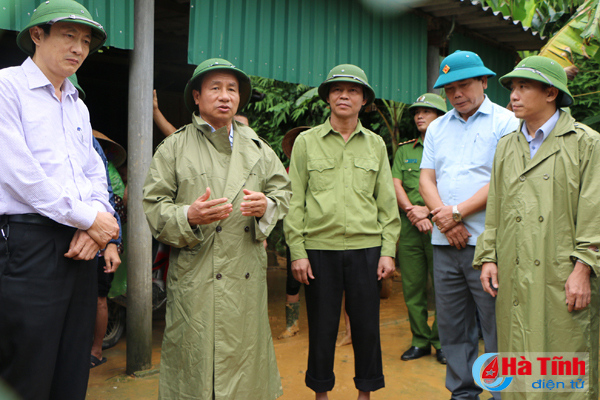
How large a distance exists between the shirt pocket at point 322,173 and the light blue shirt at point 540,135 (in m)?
1.29

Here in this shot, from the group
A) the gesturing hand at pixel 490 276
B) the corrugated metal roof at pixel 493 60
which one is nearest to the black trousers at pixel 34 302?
the gesturing hand at pixel 490 276

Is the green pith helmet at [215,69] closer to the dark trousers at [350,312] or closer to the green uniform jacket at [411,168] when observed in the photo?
the dark trousers at [350,312]

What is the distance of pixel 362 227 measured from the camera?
11.6 ft

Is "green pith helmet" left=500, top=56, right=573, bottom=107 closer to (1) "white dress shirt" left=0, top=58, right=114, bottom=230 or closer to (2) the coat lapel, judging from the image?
(2) the coat lapel

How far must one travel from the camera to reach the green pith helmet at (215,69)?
293 centimetres

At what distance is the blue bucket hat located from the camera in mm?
3487

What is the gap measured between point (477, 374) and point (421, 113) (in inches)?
109

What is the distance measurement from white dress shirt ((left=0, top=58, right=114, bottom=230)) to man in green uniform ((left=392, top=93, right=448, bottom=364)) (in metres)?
3.19

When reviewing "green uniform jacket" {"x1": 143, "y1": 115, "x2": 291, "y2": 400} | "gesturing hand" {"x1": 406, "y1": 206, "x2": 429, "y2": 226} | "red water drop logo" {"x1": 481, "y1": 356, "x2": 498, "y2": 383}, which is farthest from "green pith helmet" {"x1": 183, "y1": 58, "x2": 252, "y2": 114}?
"red water drop logo" {"x1": 481, "y1": 356, "x2": 498, "y2": 383}

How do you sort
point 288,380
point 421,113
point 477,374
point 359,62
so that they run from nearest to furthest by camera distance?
1. point 477,374
2. point 288,380
3. point 421,113
4. point 359,62

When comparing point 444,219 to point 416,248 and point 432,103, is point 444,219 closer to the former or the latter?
point 416,248

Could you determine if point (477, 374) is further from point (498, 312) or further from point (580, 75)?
point (580, 75)

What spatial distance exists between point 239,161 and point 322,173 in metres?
0.88

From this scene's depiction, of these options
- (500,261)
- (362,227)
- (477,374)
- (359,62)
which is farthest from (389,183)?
(359,62)
